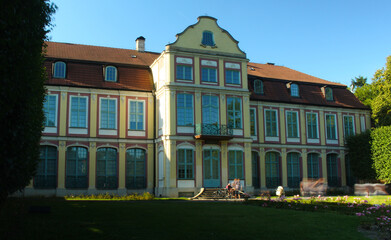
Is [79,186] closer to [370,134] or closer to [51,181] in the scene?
[51,181]

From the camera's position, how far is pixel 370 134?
34438 millimetres

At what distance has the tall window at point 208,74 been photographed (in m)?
30.0

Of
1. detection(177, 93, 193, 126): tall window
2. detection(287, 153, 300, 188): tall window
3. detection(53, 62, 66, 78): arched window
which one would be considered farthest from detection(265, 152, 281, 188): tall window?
detection(53, 62, 66, 78): arched window

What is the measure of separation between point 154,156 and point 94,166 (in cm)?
434

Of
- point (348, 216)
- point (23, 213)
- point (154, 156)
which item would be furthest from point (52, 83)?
point (348, 216)

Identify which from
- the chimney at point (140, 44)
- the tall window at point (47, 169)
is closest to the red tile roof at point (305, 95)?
the chimney at point (140, 44)

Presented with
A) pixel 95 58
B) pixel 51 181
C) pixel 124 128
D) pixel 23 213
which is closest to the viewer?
pixel 23 213

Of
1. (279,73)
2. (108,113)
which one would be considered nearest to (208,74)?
(108,113)

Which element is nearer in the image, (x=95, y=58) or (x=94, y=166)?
(x=94, y=166)

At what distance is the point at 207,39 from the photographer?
30609 mm

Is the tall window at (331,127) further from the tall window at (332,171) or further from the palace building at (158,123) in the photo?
the palace building at (158,123)

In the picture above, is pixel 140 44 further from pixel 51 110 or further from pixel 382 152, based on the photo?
pixel 382 152

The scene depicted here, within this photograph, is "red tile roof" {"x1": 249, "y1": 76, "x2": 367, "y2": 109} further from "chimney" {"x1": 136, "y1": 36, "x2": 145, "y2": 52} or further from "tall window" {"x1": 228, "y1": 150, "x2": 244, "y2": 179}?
"chimney" {"x1": 136, "y1": 36, "x2": 145, "y2": 52}

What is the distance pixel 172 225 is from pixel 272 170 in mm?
22825
